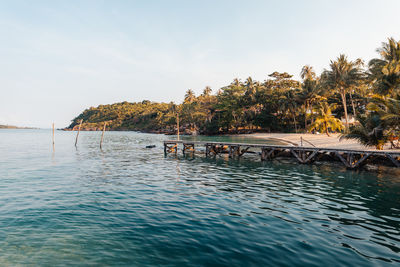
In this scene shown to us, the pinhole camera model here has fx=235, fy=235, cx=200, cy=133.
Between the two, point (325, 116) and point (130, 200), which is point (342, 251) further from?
point (325, 116)

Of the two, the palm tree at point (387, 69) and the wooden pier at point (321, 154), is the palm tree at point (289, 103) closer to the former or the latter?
the palm tree at point (387, 69)

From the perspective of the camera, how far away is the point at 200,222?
932 cm

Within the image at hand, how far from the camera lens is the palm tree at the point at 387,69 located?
27.0 metres

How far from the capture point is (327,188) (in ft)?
49.0

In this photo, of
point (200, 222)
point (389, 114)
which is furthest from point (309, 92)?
point (200, 222)

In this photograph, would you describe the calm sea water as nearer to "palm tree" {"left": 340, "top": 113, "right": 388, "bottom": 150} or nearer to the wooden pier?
the wooden pier

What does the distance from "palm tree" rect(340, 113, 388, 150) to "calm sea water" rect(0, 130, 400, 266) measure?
5903 millimetres

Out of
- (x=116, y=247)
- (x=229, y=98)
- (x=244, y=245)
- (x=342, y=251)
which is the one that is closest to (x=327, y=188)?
(x=342, y=251)

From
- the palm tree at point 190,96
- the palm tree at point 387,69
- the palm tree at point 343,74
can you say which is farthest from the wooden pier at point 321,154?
the palm tree at point 190,96

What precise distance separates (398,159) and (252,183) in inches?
583

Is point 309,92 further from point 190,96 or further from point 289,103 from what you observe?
point 190,96

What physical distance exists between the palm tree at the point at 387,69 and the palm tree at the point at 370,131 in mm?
3986

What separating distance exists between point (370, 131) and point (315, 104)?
1794 inches

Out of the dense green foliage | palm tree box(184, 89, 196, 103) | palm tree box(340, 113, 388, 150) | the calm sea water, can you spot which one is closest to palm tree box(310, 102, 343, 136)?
the dense green foliage
